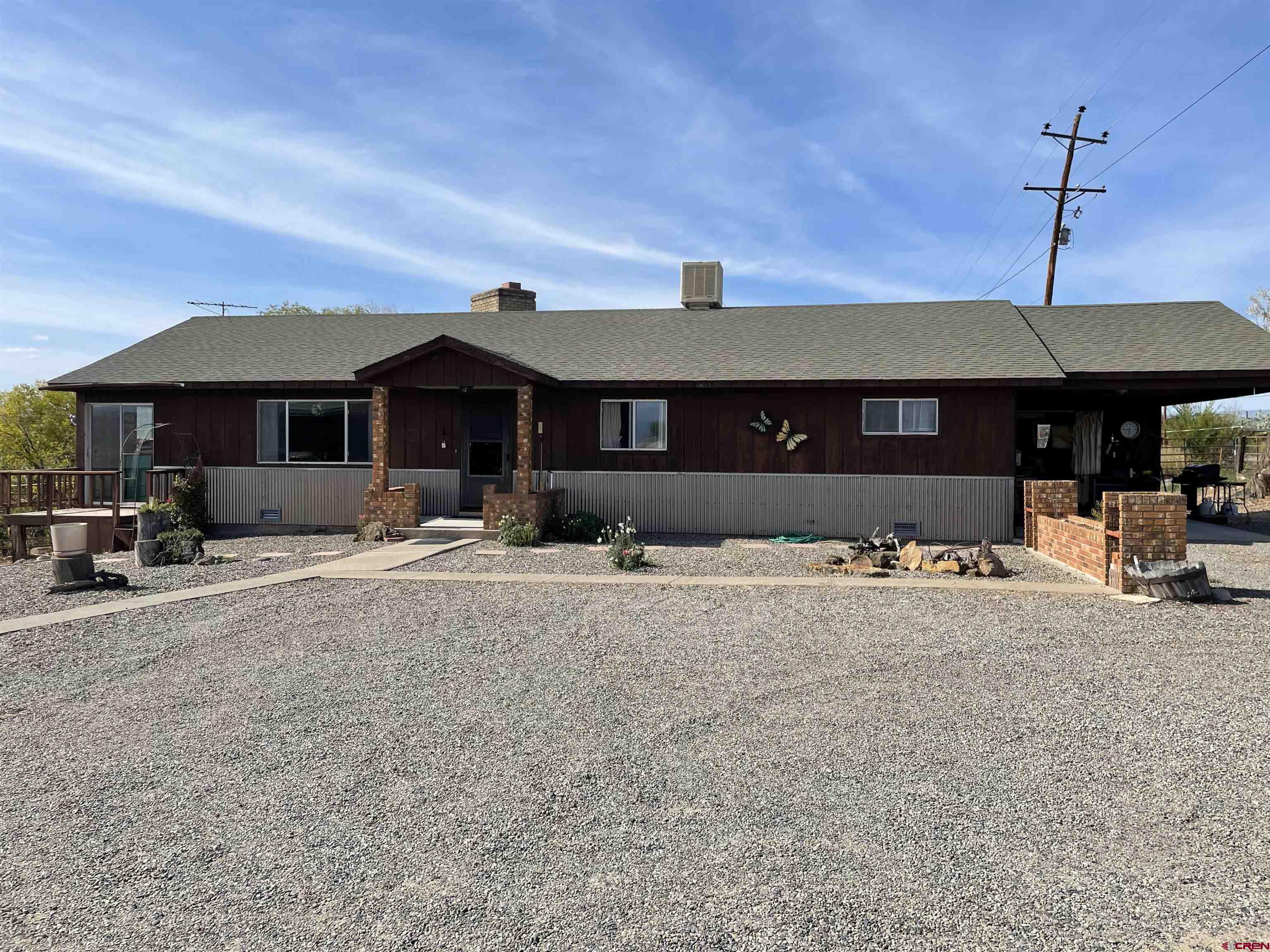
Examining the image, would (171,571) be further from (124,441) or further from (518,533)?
(124,441)

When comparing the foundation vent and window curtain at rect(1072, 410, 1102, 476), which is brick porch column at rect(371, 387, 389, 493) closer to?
the foundation vent

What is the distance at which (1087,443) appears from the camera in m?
17.4

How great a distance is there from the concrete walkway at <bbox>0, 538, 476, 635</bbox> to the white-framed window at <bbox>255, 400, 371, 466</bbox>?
3024mm

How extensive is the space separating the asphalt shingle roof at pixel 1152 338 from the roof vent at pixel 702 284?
6.81 m

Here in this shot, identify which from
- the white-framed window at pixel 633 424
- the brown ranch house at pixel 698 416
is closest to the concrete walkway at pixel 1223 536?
the brown ranch house at pixel 698 416

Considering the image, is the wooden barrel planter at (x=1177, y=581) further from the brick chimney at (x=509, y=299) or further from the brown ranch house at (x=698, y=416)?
the brick chimney at (x=509, y=299)

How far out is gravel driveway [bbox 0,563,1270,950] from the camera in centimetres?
303

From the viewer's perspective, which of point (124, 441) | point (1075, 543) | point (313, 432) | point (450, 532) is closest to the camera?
point (1075, 543)

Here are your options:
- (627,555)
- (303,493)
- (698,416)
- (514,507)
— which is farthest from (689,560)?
(303,493)

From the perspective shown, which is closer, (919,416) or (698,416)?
(919,416)

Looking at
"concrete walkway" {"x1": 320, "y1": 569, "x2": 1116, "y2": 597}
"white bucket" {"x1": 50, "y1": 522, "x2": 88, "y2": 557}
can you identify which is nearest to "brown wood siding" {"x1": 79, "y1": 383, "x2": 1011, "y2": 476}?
"concrete walkway" {"x1": 320, "y1": 569, "x2": 1116, "y2": 597}

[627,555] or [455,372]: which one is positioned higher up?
[455,372]

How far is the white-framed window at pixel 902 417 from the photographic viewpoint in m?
14.5

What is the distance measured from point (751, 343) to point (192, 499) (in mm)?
10996
